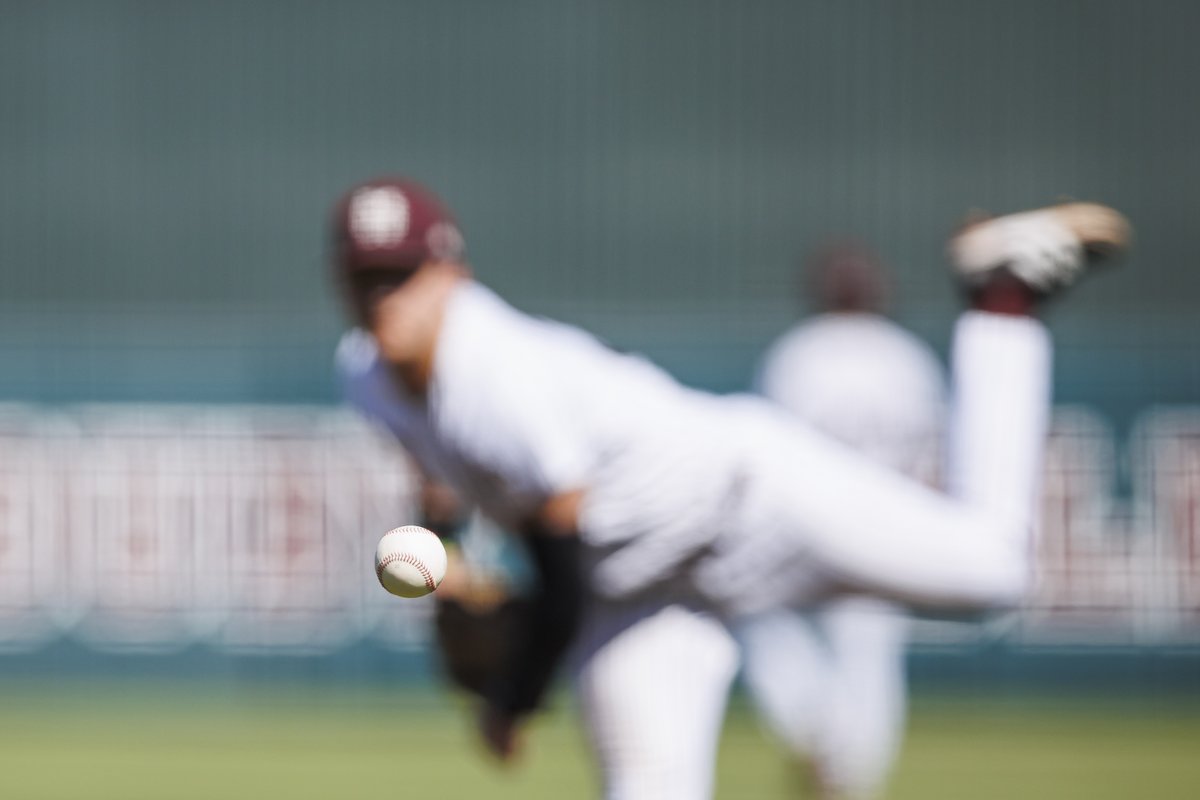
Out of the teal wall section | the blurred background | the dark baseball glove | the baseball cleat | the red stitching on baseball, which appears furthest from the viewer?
the teal wall section

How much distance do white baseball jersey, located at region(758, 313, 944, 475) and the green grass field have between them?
1.39m

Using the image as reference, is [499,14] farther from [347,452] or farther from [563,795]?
[563,795]

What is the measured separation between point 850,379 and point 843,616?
1.07 metres

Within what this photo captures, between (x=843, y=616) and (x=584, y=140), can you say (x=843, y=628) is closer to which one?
(x=843, y=616)

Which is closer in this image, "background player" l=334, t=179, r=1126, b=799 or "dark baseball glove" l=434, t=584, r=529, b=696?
"background player" l=334, t=179, r=1126, b=799

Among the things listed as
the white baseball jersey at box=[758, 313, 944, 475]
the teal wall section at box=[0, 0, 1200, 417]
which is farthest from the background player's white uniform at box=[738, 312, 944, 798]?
the teal wall section at box=[0, 0, 1200, 417]

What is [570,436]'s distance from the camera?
435cm

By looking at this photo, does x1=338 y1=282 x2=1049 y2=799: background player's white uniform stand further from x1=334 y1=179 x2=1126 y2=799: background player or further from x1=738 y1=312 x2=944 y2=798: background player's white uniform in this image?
x1=738 y1=312 x2=944 y2=798: background player's white uniform

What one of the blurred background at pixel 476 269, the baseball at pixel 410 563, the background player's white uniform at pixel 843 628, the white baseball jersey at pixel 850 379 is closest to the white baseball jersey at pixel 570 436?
the baseball at pixel 410 563

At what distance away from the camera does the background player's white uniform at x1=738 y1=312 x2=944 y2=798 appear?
22.7 ft

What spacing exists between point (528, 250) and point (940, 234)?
2.48 meters

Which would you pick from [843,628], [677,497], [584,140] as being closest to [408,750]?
[843,628]

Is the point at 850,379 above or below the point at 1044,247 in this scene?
below

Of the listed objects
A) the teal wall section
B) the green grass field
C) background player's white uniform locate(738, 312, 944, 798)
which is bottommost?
the green grass field
